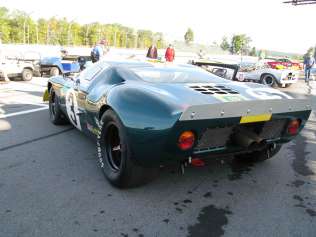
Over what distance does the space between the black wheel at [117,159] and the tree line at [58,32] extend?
5046cm

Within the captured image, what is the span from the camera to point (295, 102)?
2.89m

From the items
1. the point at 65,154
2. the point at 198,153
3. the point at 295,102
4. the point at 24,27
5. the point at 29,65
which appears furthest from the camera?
the point at 24,27

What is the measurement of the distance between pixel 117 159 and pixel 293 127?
1.77m

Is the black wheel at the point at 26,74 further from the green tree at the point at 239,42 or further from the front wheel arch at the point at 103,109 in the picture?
the green tree at the point at 239,42

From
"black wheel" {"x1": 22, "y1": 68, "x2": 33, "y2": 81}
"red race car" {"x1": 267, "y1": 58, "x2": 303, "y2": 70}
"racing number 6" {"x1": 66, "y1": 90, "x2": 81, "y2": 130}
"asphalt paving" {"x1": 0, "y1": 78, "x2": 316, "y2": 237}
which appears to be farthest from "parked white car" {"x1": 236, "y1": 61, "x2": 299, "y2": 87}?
"asphalt paving" {"x1": 0, "y1": 78, "x2": 316, "y2": 237}

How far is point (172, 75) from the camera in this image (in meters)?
3.58

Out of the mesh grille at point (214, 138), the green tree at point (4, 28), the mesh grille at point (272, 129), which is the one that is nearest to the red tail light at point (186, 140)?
the mesh grille at point (214, 138)

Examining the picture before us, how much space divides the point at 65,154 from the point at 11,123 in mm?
2023

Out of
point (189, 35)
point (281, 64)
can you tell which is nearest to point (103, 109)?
point (281, 64)

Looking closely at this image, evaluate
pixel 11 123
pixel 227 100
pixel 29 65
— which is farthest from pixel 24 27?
pixel 227 100

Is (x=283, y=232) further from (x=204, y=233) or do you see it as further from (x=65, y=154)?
(x=65, y=154)

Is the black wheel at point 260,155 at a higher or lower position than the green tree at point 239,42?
lower

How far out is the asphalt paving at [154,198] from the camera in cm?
235

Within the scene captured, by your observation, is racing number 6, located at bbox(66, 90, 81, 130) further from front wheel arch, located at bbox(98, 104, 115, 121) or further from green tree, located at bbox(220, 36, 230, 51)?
green tree, located at bbox(220, 36, 230, 51)
